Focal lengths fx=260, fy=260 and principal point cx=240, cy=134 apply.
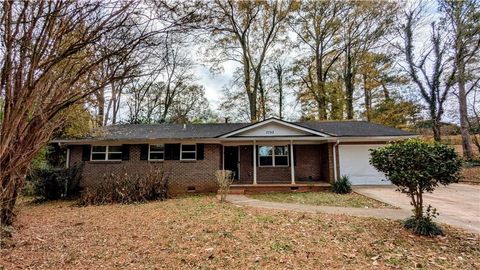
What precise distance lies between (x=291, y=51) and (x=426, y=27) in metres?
11.0

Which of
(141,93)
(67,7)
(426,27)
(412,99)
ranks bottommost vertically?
(67,7)

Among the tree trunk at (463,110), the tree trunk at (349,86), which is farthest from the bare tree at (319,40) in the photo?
the tree trunk at (463,110)

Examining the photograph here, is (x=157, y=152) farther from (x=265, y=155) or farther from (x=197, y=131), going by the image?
(x=265, y=155)

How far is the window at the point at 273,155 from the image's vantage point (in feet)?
50.1

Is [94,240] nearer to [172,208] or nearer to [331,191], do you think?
[172,208]

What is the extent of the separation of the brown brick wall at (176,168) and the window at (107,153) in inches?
11.5

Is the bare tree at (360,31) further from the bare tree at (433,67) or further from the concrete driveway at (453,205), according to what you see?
the concrete driveway at (453,205)

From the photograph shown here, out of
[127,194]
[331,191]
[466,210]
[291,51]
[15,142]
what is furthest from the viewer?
[291,51]

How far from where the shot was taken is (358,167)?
14406 millimetres

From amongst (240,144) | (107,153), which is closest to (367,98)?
(240,144)

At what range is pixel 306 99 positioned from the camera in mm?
26203

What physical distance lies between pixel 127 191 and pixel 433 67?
23410mm

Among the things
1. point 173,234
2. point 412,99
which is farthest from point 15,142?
point 412,99

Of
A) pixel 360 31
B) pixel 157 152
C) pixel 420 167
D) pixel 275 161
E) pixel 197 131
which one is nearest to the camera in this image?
pixel 420 167
